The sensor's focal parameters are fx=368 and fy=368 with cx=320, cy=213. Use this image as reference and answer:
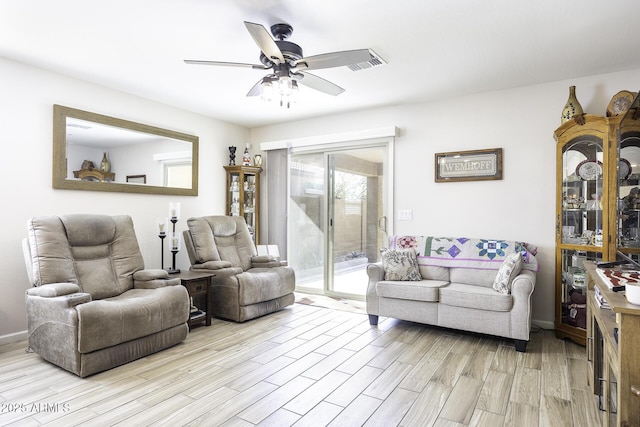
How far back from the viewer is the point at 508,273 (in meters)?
3.18

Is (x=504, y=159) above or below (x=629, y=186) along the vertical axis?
above

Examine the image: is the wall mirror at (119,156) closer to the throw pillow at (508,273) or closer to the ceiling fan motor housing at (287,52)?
the ceiling fan motor housing at (287,52)

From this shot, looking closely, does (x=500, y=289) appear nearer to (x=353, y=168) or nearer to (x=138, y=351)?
(x=353, y=168)

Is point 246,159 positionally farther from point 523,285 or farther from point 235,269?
point 523,285

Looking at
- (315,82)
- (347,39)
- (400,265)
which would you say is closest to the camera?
(347,39)

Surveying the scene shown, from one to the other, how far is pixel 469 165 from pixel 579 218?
1176mm

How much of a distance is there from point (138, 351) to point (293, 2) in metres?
2.74

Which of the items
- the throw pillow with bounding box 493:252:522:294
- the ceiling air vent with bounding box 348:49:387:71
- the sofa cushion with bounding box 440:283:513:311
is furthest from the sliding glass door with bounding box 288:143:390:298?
the throw pillow with bounding box 493:252:522:294

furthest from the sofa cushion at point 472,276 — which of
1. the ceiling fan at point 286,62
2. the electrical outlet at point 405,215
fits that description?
the ceiling fan at point 286,62

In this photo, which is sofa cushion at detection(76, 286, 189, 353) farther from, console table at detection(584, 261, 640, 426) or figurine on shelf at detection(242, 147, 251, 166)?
console table at detection(584, 261, 640, 426)

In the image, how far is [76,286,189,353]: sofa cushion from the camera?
252 cm

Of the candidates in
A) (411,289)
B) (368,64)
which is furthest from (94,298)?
(368,64)

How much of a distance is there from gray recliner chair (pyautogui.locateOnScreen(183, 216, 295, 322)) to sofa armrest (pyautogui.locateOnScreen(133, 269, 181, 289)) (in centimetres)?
62

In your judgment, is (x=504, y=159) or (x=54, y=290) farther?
(x=504, y=159)
